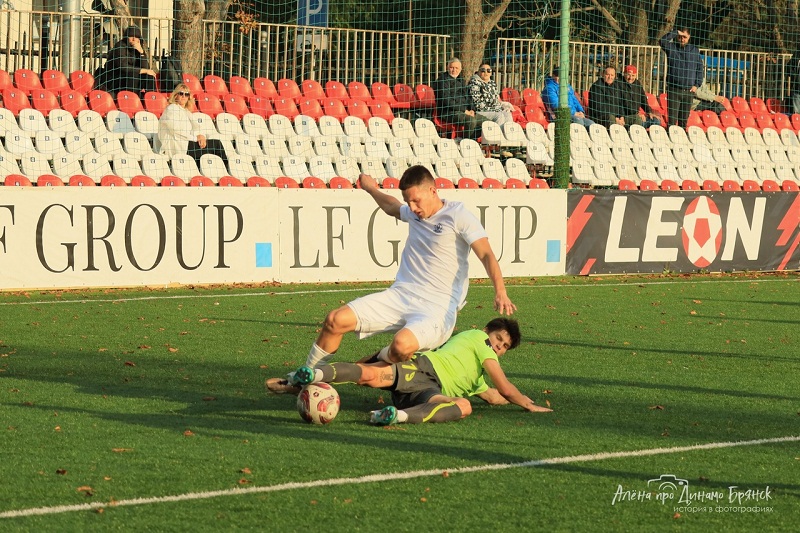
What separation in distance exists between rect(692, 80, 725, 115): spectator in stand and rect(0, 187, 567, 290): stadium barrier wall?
826 centimetres

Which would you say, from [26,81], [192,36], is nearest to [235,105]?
[192,36]

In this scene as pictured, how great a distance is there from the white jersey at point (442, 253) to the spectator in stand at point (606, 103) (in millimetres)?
15231

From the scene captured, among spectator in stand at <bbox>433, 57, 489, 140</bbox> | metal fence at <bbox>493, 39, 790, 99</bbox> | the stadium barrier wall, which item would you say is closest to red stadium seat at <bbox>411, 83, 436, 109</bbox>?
spectator in stand at <bbox>433, 57, 489, 140</bbox>

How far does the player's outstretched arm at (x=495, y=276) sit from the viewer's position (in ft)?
23.0

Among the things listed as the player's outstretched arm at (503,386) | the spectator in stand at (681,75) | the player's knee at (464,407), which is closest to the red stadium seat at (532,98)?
the spectator in stand at (681,75)

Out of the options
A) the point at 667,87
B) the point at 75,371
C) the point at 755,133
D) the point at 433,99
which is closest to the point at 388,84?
the point at 433,99

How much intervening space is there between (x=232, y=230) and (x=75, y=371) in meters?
7.48

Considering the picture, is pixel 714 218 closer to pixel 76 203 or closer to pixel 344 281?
pixel 344 281

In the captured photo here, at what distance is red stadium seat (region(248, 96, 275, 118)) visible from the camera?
783 inches

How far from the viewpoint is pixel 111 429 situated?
6.63 meters

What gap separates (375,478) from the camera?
5.55 meters

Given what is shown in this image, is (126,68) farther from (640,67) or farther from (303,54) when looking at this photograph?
(640,67)

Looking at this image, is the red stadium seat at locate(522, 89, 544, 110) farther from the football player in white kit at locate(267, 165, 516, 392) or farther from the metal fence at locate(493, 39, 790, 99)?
the football player in white kit at locate(267, 165, 516, 392)

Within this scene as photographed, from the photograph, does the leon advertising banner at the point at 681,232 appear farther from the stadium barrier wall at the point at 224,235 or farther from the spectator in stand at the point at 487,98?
the spectator in stand at the point at 487,98
